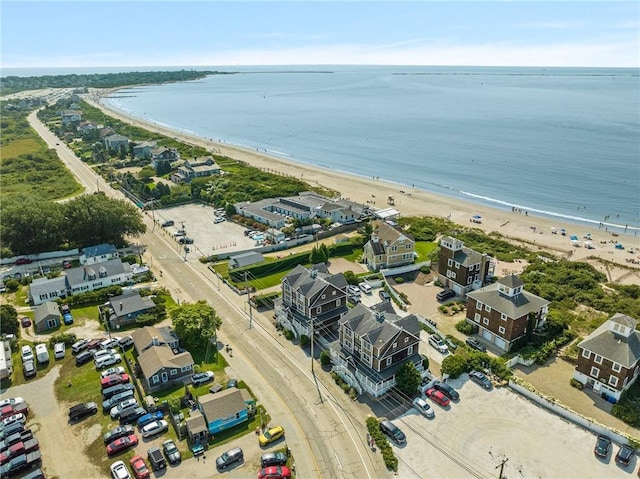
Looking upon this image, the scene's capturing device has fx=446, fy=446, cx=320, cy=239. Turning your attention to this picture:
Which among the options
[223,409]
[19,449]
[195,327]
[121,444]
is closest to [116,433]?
[121,444]

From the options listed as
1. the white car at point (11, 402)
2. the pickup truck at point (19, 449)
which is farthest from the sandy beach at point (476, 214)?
the white car at point (11, 402)

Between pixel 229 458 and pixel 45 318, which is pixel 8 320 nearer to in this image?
pixel 45 318

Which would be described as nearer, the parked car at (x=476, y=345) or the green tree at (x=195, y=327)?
the green tree at (x=195, y=327)

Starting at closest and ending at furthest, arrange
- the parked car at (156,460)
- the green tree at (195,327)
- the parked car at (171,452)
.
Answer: the parked car at (156,460)
the parked car at (171,452)
the green tree at (195,327)

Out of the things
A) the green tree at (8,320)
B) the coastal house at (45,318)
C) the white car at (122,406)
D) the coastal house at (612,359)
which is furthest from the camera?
the coastal house at (45,318)

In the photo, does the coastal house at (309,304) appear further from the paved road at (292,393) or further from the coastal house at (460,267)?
the coastal house at (460,267)

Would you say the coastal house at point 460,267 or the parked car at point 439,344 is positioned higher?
the coastal house at point 460,267

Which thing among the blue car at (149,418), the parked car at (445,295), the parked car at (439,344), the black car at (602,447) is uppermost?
the parked car at (445,295)

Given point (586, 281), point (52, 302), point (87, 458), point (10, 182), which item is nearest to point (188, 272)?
point (52, 302)
